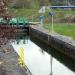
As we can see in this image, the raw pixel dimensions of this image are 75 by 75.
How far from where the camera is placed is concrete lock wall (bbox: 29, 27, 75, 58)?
1898 centimetres

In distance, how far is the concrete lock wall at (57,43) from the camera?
1898cm

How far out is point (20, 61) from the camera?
1295 cm

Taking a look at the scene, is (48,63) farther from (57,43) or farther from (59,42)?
(57,43)

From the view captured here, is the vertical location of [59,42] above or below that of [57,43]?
above

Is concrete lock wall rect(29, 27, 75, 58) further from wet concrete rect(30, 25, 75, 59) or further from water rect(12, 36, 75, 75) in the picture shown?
water rect(12, 36, 75, 75)

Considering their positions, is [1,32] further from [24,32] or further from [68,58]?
[24,32]

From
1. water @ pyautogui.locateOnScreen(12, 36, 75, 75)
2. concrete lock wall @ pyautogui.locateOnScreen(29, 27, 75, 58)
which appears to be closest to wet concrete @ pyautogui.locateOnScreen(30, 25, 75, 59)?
concrete lock wall @ pyautogui.locateOnScreen(29, 27, 75, 58)

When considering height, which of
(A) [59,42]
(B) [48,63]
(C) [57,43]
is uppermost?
(A) [59,42]

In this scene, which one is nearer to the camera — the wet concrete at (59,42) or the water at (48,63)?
the water at (48,63)

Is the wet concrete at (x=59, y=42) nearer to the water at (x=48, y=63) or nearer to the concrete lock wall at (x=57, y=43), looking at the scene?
the concrete lock wall at (x=57, y=43)

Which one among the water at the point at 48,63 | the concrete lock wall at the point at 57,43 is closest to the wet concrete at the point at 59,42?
the concrete lock wall at the point at 57,43

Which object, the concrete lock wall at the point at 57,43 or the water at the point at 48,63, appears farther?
the concrete lock wall at the point at 57,43

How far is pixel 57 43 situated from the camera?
22.4 m

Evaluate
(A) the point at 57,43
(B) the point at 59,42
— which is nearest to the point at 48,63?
(B) the point at 59,42
